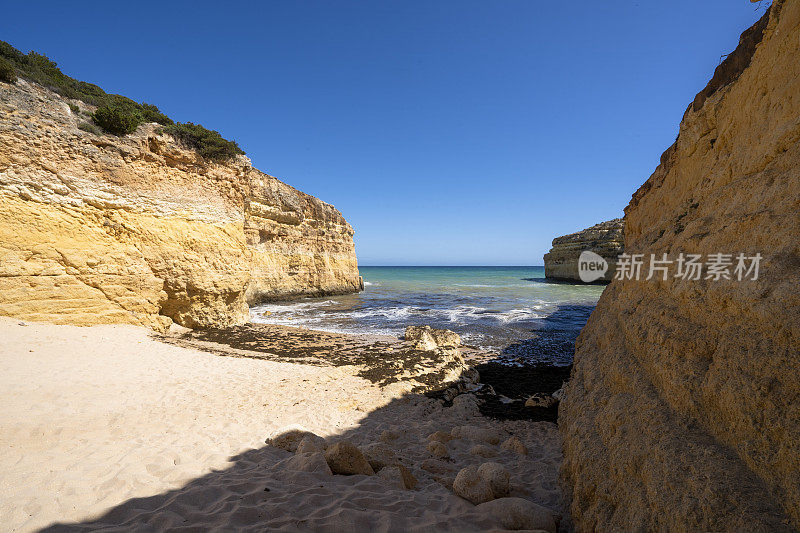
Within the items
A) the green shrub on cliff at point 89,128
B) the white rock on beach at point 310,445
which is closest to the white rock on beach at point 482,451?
the white rock on beach at point 310,445

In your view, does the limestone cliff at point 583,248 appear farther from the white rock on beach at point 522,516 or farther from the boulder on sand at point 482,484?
the white rock on beach at point 522,516

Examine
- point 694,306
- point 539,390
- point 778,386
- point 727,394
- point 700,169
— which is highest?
point 700,169

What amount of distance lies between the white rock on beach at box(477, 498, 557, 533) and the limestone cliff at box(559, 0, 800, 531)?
0.85 feet

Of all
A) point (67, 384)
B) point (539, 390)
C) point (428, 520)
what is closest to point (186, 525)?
point (428, 520)

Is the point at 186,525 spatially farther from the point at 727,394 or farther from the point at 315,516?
the point at 727,394

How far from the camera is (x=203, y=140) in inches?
549

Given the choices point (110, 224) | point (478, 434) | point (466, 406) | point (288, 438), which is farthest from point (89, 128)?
point (478, 434)

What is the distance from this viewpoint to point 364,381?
26.5 feet

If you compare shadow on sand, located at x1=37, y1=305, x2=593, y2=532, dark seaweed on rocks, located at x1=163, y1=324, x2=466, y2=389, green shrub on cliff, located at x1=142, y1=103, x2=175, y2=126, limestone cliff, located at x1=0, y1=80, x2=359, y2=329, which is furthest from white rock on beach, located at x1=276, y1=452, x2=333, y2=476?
green shrub on cliff, located at x1=142, y1=103, x2=175, y2=126

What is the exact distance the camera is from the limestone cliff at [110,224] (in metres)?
9.06

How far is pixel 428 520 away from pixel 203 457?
302 cm

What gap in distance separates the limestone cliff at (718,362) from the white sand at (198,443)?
1.21 meters

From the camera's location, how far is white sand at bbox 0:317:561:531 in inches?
107

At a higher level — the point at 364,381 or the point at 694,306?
the point at 694,306
